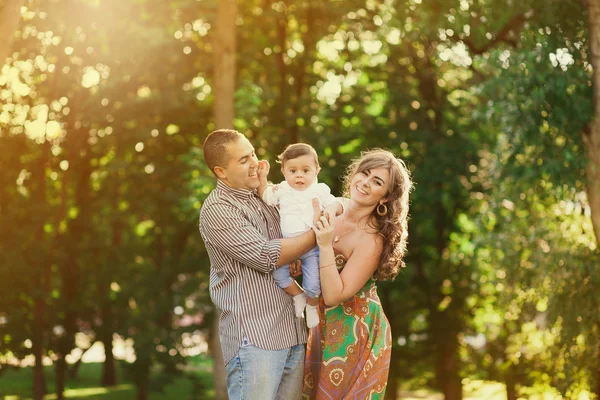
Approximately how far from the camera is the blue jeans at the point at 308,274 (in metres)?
4.06

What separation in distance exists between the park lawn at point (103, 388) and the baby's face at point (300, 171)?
547 inches

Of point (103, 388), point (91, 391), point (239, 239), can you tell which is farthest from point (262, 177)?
point (103, 388)

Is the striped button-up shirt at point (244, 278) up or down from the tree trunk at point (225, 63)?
down

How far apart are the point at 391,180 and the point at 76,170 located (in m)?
16.2

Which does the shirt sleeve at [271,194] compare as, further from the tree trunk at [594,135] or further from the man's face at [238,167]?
the tree trunk at [594,135]

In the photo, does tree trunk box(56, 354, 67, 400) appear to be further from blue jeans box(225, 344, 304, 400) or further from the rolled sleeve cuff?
the rolled sleeve cuff

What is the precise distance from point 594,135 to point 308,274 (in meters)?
5.84

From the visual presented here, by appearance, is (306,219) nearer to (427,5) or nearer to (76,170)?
(427,5)

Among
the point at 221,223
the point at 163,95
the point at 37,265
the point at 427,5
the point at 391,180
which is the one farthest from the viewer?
the point at 37,265

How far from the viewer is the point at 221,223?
3.95m

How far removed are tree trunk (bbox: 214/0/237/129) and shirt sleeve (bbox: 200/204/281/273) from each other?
10651 mm

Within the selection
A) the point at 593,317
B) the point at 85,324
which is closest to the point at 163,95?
the point at 85,324

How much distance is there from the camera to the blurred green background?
14844 mm

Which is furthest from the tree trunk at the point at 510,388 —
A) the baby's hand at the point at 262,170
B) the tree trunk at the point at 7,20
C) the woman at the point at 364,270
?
the baby's hand at the point at 262,170
